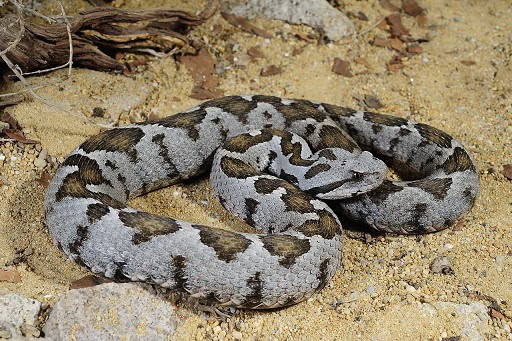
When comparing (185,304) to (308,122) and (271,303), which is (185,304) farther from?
(308,122)

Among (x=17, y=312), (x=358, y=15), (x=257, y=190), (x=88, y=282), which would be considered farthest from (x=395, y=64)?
(x=17, y=312)

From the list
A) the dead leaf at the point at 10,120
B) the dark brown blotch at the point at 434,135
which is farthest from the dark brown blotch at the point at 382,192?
the dead leaf at the point at 10,120

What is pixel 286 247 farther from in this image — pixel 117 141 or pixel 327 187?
pixel 117 141

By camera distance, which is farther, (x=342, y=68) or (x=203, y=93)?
(x=342, y=68)

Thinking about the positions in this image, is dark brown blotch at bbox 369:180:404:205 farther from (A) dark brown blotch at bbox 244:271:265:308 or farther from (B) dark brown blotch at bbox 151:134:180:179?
(B) dark brown blotch at bbox 151:134:180:179

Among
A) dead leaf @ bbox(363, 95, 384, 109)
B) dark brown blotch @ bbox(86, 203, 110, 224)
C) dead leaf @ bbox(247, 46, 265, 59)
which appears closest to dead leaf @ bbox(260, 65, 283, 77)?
dead leaf @ bbox(247, 46, 265, 59)
